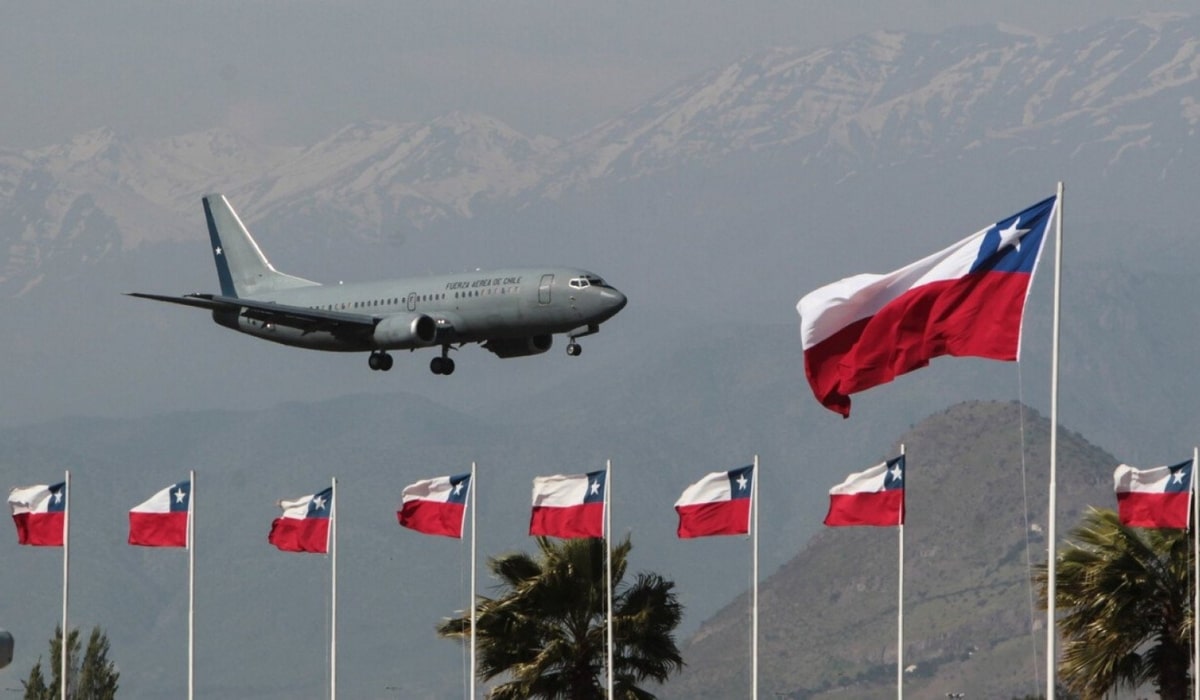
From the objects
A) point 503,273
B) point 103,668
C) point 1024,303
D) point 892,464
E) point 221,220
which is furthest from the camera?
point 103,668

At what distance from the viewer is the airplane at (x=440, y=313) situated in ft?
335

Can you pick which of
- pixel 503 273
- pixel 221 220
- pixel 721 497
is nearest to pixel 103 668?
pixel 221 220

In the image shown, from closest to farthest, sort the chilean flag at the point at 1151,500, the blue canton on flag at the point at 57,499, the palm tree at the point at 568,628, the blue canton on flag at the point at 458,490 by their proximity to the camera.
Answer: the chilean flag at the point at 1151,500 → the palm tree at the point at 568,628 → the blue canton on flag at the point at 458,490 → the blue canton on flag at the point at 57,499

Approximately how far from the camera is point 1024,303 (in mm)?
35156

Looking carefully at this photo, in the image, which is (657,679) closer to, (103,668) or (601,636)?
(601,636)

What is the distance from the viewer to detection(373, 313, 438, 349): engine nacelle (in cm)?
10575

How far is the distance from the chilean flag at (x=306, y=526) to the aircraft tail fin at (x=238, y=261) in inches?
2596

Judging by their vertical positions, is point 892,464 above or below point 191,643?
above

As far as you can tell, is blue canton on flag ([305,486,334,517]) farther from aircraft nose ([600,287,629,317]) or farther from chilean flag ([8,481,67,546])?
aircraft nose ([600,287,629,317])

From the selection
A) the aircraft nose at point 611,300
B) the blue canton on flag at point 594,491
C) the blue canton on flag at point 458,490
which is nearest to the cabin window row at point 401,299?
the aircraft nose at point 611,300

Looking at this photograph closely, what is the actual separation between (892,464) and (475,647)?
11071 mm

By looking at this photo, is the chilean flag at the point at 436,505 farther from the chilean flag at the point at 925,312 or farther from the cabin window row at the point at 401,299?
the cabin window row at the point at 401,299

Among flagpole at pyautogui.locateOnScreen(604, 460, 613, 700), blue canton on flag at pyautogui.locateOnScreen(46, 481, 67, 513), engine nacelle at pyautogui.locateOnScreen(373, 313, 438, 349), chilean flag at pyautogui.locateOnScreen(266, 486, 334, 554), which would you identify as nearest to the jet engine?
flagpole at pyautogui.locateOnScreen(604, 460, 613, 700)

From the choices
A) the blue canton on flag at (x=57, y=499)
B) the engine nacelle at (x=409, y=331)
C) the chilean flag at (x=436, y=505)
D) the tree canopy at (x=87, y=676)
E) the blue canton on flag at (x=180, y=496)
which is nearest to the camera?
the chilean flag at (x=436, y=505)
